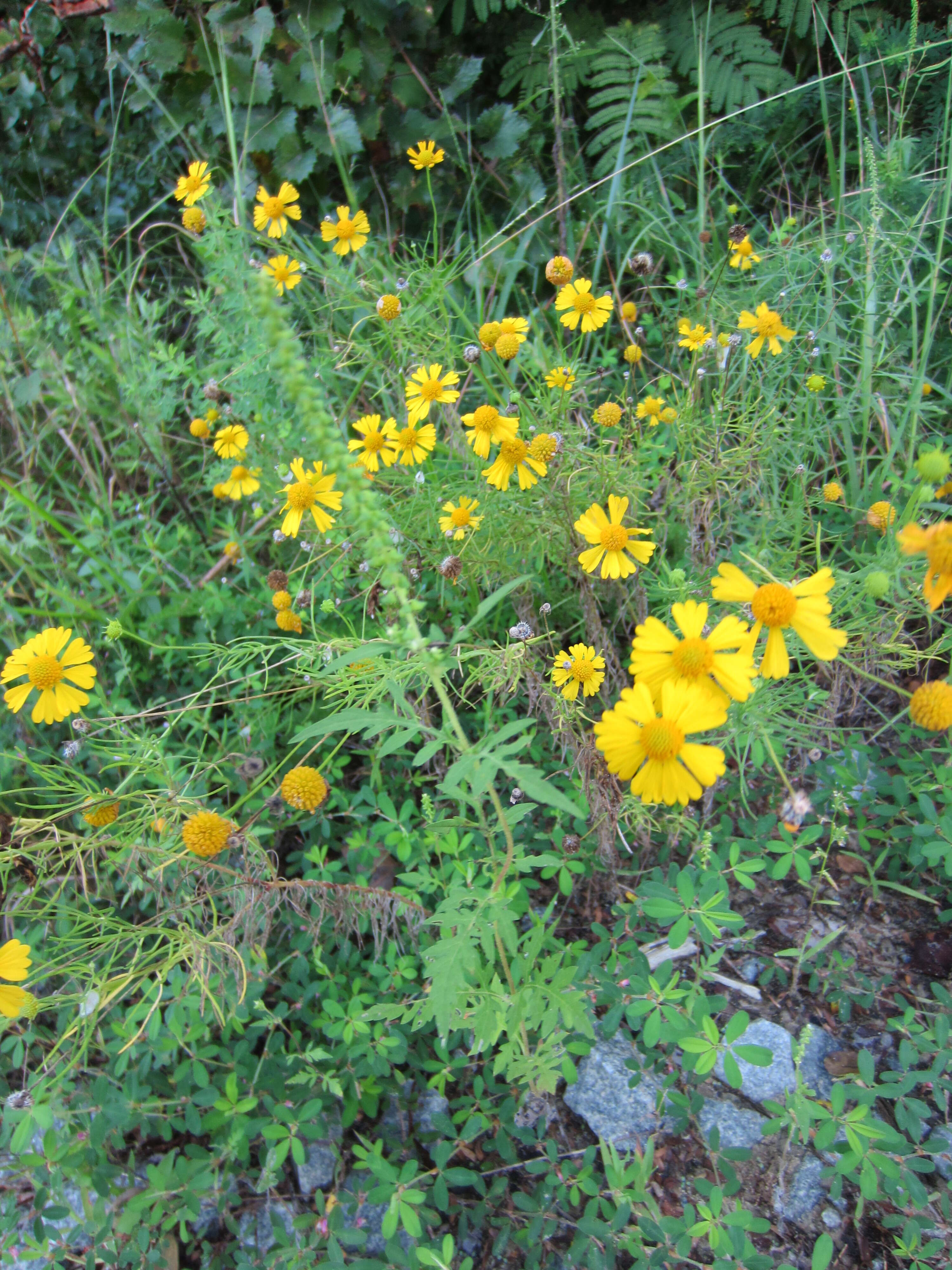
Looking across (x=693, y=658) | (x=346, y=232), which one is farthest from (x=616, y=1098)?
(x=346, y=232)

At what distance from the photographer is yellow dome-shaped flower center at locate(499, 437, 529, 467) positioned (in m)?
1.69

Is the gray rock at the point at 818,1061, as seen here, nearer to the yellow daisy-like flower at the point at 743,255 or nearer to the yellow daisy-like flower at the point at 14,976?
the yellow daisy-like flower at the point at 14,976

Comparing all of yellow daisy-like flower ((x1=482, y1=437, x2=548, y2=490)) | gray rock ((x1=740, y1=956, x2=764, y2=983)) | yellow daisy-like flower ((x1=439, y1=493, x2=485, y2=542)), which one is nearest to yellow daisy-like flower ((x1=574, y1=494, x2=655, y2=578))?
yellow daisy-like flower ((x1=482, y1=437, x2=548, y2=490))

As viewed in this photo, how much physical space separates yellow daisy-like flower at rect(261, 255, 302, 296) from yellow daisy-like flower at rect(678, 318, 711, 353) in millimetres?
1084

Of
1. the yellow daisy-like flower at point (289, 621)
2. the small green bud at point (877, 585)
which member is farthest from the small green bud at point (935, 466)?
the yellow daisy-like flower at point (289, 621)

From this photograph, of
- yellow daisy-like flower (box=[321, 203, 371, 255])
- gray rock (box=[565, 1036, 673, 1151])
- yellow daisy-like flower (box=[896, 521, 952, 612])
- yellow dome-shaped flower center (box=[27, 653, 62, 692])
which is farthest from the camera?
yellow daisy-like flower (box=[321, 203, 371, 255])

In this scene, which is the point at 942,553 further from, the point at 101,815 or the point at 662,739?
the point at 101,815

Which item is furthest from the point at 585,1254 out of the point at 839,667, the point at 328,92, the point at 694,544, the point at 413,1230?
the point at 328,92

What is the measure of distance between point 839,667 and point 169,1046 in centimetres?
172

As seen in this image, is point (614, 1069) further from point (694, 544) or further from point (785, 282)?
point (785, 282)

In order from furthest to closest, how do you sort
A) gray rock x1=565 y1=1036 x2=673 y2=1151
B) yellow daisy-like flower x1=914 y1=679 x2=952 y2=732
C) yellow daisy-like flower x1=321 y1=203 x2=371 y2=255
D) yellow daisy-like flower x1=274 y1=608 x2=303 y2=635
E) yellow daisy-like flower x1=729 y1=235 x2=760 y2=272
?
yellow daisy-like flower x1=321 y1=203 x2=371 y2=255 < yellow daisy-like flower x1=729 y1=235 x2=760 y2=272 < yellow daisy-like flower x1=274 y1=608 x2=303 y2=635 < gray rock x1=565 y1=1036 x2=673 y2=1151 < yellow daisy-like flower x1=914 y1=679 x2=952 y2=732

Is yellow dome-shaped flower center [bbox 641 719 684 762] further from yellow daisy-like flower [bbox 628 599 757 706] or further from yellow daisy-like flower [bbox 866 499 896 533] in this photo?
yellow daisy-like flower [bbox 866 499 896 533]

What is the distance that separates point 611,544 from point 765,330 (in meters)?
0.77

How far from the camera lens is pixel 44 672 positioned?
1.62m
